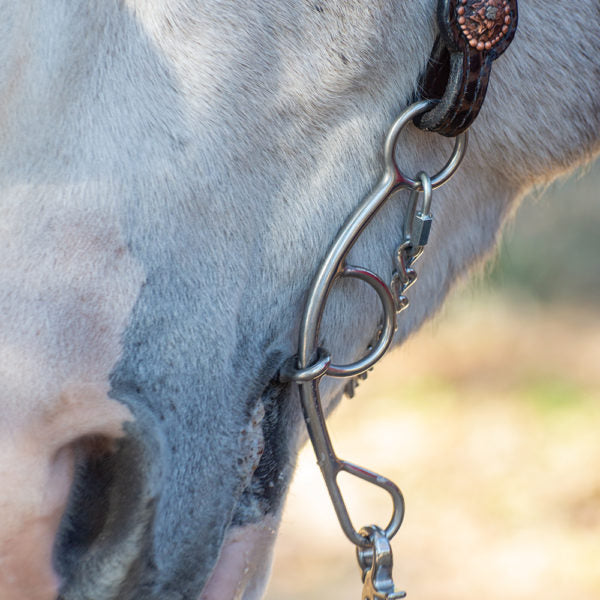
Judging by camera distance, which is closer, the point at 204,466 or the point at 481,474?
the point at 204,466

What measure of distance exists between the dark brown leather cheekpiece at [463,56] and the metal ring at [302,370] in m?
0.27

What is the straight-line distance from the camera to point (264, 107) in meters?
0.77

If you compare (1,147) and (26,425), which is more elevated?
(1,147)

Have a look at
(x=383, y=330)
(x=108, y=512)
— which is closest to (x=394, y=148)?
(x=383, y=330)

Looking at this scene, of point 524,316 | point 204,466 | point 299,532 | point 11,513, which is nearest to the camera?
point 11,513

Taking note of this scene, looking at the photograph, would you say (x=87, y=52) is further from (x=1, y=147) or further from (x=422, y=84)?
(x=422, y=84)

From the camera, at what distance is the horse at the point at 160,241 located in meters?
0.72

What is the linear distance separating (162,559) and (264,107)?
1.53 feet

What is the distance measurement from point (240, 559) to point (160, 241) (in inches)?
14.6

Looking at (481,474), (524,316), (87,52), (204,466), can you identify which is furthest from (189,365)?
(524,316)

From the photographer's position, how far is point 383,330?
876 millimetres

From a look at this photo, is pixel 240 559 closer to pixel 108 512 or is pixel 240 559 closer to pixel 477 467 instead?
pixel 108 512

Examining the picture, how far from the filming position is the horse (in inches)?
28.2

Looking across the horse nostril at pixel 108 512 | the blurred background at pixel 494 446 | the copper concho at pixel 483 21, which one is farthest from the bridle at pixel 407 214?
the blurred background at pixel 494 446
